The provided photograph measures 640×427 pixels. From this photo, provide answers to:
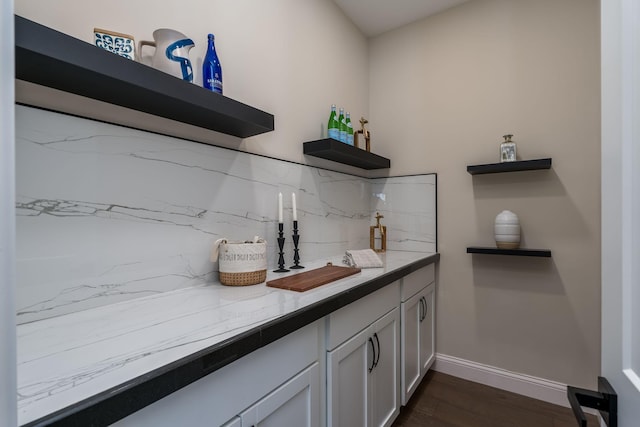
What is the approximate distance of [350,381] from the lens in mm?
1193

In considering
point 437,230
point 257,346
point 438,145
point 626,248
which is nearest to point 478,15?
point 438,145

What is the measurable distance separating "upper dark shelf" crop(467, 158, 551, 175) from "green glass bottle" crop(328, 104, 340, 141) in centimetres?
95

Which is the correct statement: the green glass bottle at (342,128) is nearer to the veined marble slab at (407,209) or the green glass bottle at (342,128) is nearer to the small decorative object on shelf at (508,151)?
the veined marble slab at (407,209)

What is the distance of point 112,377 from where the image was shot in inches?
20.9

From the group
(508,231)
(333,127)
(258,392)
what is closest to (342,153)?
(333,127)

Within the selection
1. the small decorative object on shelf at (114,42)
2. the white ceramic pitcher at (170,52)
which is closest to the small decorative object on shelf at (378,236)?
the white ceramic pitcher at (170,52)

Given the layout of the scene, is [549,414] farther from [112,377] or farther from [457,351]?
[112,377]

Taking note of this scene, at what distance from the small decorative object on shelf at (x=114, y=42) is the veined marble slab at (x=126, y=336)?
0.82m

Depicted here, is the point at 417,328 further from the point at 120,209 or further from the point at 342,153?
the point at 120,209

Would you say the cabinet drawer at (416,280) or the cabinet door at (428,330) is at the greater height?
the cabinet drawer at (416,280)

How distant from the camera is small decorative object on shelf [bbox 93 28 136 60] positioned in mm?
907

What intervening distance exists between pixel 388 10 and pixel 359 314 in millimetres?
2319

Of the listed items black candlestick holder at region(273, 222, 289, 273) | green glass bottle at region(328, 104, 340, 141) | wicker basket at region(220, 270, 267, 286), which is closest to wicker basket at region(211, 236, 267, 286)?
wicker basket at region(220, 270, 267, 286)

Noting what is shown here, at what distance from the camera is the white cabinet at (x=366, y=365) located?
1.09 m
